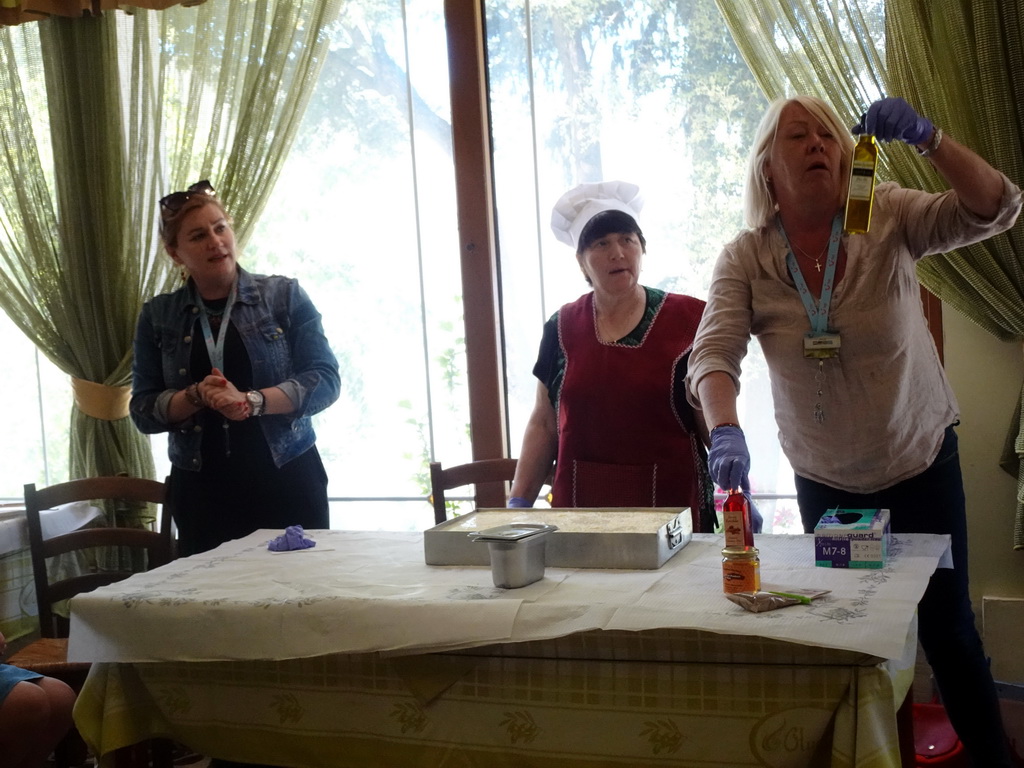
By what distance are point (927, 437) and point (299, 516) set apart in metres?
1.43

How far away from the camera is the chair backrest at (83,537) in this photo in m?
2.42

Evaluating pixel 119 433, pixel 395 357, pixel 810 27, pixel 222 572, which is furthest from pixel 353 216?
pixel 222 572

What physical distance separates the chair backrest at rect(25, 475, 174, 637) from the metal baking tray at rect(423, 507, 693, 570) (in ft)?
3.48

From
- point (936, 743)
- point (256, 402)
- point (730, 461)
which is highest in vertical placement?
point (256, 402)

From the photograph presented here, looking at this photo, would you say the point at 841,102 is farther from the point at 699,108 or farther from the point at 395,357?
the point at 395,357

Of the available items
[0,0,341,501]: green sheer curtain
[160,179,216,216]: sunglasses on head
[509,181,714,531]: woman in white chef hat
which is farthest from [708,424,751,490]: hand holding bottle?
[0,0,341,501]: green sheer curtain

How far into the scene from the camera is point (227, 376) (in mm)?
2375

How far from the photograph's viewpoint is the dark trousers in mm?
1714

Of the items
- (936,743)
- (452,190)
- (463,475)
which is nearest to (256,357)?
(463,475)

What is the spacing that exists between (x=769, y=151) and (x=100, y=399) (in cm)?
227

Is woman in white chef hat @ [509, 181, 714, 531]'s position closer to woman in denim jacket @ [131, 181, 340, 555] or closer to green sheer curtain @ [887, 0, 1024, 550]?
woman in denim jacket @ [131, 181, 340, 555]

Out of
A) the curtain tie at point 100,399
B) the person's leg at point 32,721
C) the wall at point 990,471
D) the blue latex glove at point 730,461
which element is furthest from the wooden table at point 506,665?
the curtain tie at point 100,399

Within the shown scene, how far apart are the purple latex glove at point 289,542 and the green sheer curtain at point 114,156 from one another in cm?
146

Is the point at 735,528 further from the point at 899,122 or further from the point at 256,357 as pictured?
the point at 256,357
